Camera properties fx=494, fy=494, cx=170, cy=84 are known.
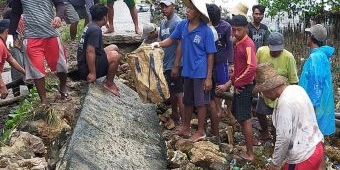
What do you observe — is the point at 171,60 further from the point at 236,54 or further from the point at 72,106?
the point at 72,106

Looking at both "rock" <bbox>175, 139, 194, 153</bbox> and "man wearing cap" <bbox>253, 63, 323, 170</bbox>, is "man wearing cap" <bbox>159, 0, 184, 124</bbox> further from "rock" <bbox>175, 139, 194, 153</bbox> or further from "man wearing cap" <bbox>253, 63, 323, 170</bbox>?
"man wearing cap" <bbox>253, 63, 323, 170</bbox>

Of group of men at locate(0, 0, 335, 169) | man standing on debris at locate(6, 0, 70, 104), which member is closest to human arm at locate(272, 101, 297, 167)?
group of men at locate(0, 0, 335, 169)

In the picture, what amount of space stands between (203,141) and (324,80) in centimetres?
138

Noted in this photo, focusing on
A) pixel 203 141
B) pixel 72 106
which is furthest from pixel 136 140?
pixel 72 106

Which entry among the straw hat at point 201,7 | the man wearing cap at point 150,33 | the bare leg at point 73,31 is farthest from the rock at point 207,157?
the bare leg at point 73,31

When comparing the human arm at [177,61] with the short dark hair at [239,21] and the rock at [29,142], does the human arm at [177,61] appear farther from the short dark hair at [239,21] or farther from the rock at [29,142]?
the rock at [29,142]

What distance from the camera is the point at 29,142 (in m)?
4.70

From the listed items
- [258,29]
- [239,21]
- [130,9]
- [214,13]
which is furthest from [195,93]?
[130,9]

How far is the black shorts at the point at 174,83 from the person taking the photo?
579 centimetres

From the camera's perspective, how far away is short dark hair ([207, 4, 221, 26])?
545 centimetres

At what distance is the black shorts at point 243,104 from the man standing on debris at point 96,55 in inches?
59.7

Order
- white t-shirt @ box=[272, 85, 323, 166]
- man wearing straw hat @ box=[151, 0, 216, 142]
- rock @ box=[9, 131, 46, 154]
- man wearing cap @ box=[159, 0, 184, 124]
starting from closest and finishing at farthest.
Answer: white t-shirt @ box=[272, 85, 323, 166] → rock @ box=[9, 131, 46, 154] → man wearing straw hat @ box=[151, 0, 216, 142] → man wearing cap @ box=[159, 0, 184, 124]

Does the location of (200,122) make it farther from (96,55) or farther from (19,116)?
(19,116)

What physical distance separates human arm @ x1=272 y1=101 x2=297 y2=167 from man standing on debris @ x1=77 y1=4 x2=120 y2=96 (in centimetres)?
250
